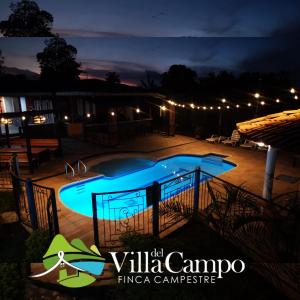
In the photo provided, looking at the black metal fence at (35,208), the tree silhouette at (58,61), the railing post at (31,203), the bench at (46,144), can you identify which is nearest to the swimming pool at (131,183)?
the black metal fence at (35,208)

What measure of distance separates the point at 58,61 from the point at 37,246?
25.2m

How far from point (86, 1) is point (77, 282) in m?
9.84

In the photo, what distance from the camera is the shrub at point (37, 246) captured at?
16.6ft

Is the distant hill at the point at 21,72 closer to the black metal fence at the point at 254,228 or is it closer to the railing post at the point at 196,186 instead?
the black metal fence at the point at 254,228

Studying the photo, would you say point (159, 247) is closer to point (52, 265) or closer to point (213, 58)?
point (52, 265)

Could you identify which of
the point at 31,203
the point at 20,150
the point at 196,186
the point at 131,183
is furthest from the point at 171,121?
the point at 31,203

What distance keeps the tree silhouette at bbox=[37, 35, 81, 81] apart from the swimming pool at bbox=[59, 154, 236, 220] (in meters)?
17.7

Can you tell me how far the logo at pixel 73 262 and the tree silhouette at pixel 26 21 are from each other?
23.2 m

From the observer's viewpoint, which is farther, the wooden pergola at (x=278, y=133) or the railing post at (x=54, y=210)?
the railing post at (x=54, y=210)

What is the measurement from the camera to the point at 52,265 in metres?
5.04

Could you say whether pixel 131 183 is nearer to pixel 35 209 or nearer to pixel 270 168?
pixel 35 209

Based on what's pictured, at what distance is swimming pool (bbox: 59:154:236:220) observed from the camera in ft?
27.8

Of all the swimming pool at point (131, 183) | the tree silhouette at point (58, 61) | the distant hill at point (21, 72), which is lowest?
the swimming pool at point (131, 183)

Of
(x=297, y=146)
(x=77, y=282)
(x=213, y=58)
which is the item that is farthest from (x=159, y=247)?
(x=213, y=58)
